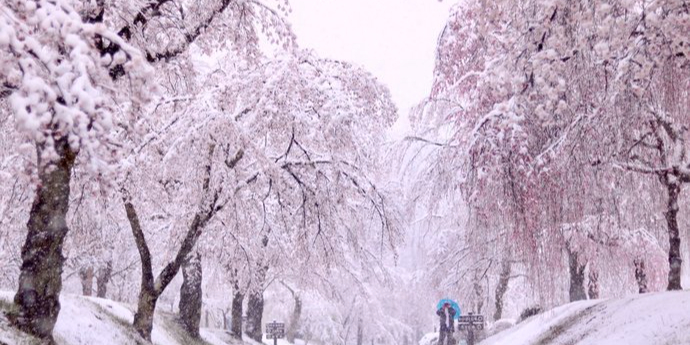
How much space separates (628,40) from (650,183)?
6.96 m

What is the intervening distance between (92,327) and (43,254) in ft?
12.6

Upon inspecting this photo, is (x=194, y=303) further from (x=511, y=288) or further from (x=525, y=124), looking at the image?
(x=511, y=288)

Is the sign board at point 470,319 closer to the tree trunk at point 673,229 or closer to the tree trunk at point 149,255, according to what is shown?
the tree trunk at point 673,229

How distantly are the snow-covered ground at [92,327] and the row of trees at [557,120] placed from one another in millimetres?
6264

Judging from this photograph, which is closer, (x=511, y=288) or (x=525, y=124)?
(x=525, y=124)

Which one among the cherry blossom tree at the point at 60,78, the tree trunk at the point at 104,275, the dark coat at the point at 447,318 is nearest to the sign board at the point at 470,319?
the dark coat at the point at 447,318

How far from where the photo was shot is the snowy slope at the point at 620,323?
373 inches

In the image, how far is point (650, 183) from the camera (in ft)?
42.1

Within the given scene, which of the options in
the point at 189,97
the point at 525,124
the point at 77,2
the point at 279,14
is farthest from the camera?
the point at 189,97

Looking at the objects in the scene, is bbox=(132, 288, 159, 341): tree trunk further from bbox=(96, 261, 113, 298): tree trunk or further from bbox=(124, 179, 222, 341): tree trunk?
bbox=(96, 261, 113, 298): tree trunk

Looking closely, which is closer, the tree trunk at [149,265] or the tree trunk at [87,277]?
the tree trunk at [149,265]

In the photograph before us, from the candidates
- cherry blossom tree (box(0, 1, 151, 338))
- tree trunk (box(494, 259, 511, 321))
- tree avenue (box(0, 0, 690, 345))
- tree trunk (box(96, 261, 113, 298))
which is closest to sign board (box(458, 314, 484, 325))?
tree avenue (box(0, 0, 690, 345))

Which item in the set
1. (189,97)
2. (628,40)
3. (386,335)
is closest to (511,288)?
(386,335)

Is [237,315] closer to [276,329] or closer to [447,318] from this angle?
[276,329]
